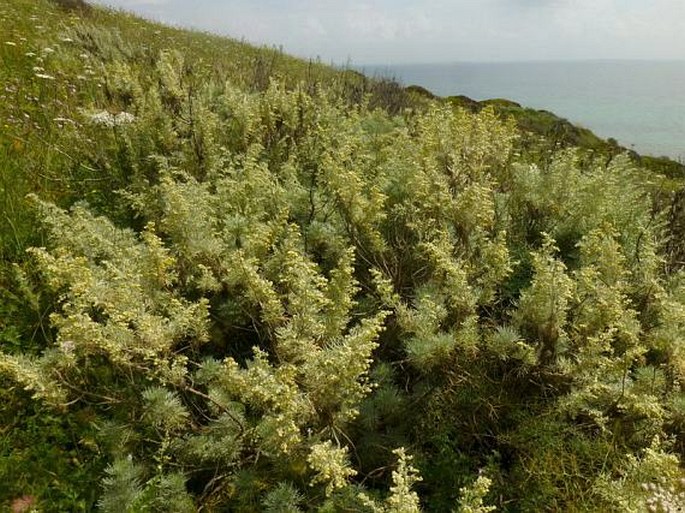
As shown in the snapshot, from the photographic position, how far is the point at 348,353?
265 centimetres

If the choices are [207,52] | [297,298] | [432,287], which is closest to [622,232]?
[432,287]

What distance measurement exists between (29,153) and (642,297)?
6.51 meters

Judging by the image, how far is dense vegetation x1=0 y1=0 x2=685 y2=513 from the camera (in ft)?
9.64

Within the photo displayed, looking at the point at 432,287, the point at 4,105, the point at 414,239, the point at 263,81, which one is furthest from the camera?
the point at 263,81

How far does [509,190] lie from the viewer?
5539mm

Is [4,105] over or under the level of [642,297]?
over

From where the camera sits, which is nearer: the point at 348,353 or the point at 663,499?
the point at 348,353

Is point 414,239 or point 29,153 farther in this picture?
point 29,153

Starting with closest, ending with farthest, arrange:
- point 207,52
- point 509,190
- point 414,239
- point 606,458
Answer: point 606,458 < point 414,239 < point 509,190 < point 207,52

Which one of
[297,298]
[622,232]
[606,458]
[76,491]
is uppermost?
[622,232]

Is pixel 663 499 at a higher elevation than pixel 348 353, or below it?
below

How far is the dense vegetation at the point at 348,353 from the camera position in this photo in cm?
294

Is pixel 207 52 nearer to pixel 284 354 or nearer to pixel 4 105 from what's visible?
pixel 4 105

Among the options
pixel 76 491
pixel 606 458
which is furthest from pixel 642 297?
pixel 76 491
